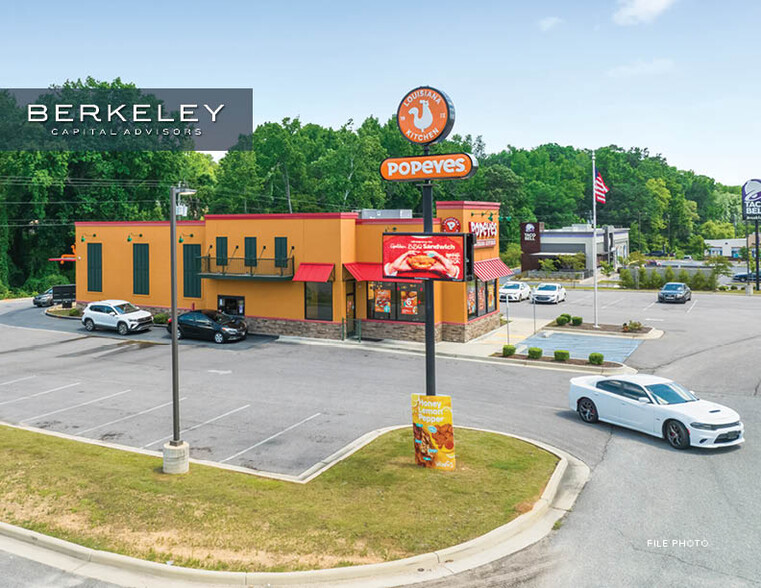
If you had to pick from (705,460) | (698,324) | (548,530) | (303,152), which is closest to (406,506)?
(548,530)

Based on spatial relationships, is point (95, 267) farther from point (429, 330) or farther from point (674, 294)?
point (674, 294)

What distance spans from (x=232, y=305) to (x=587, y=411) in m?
23.2

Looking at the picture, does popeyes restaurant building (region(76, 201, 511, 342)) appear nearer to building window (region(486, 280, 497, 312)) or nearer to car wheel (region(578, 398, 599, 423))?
building window (region(486, 280, 497, 312))

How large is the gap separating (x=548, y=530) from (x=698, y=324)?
31251mm

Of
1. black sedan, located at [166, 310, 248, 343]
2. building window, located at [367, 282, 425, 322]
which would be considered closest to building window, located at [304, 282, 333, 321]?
building window, located at [367, 282, 425, 322]

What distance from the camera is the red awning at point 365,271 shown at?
32969mm

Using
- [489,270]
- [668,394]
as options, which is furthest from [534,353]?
[668,394]

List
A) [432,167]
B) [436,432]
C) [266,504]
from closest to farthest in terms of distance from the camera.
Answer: [266,504], [436,432], [432,167]

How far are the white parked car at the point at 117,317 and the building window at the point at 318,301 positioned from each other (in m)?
9.71

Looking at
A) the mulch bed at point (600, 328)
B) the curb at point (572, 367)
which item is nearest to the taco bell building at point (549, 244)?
the mulch bed at point (600, 328)

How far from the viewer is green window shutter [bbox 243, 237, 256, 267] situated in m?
35.8

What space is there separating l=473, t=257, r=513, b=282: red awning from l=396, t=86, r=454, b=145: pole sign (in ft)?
55.0

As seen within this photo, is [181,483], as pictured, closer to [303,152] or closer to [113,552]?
[113,552]

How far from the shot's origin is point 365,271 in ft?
110
